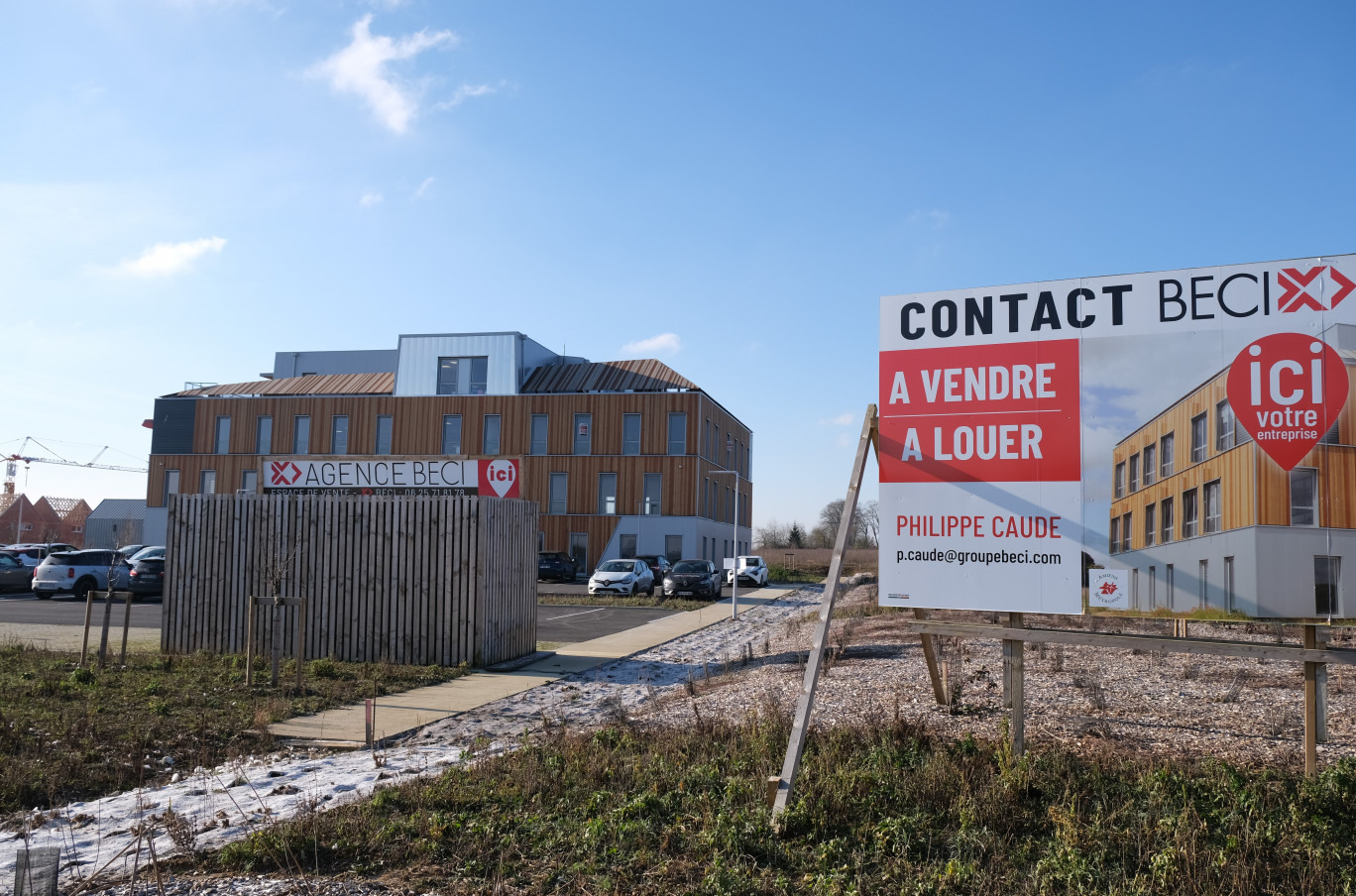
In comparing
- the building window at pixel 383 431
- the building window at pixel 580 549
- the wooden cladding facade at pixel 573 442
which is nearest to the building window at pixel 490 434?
the wooden cladding facade at pixel 573 442

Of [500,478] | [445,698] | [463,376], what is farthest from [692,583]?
[463,376]

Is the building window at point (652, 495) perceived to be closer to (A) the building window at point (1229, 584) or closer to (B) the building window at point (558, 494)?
(B) the building window at point (558, 494)

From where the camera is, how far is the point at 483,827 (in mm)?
5566

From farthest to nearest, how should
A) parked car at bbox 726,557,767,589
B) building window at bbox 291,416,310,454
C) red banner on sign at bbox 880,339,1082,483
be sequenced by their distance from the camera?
1. building window at bbox 291,416,310,454
2. parked car at bbox 726,557,767,589
3. red banner on sign at bbox 880,339,1082,483

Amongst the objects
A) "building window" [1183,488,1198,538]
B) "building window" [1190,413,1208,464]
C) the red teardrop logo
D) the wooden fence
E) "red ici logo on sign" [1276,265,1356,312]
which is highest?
"red ici logo on sign" [1276,265,1356,312]

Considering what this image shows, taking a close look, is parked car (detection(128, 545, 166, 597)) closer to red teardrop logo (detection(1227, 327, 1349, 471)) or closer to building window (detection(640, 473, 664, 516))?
building window (detection(640, 473, 664, 516))

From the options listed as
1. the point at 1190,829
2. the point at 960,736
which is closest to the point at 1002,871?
the point at 1190,829

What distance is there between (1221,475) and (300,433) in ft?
185

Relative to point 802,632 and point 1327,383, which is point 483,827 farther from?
point 802,632

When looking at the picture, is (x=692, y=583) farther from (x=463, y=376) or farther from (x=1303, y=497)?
(x=1303, y=497)

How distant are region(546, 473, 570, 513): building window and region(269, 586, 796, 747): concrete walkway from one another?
115 ft

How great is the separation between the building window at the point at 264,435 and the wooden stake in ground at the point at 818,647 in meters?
56.3

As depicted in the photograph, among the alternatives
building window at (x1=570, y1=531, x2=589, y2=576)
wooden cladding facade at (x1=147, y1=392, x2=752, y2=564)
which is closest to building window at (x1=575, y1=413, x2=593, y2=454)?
wooden cladding facade at (x1=147, y1=392, x2=752, y2=564)

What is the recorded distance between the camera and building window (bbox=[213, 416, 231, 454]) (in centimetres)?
5788
